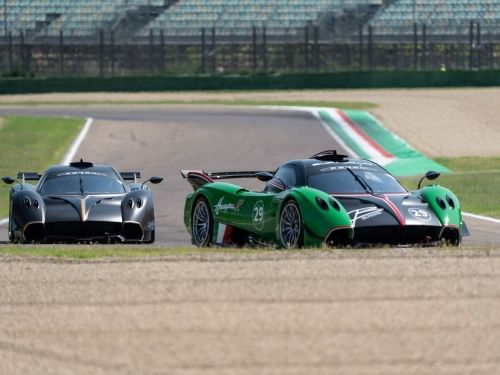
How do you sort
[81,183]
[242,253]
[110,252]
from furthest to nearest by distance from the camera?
[81,183], [110,252], [242,253]

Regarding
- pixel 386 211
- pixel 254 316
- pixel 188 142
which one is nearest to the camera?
pixel 254 316

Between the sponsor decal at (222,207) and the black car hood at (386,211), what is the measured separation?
1526mm

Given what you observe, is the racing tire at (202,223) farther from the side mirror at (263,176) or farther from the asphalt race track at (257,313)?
the asphalt race track at (257,313)

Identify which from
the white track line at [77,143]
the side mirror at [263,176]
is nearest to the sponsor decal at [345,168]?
the side mirror at [263,176]

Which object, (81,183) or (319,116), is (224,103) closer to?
(319,116)

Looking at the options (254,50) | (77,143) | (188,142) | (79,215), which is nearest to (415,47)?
(254,50)

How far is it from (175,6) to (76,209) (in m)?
50.2

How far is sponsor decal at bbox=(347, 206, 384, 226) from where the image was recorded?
42.5ft

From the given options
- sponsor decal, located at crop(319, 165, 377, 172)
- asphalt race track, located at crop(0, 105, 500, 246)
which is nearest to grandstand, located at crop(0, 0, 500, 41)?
asphalt race track, located at crop(0, 105, 500, 246)

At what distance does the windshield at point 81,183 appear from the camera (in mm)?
16281

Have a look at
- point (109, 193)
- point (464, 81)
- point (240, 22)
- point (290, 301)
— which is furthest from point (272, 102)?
point (290, 301)

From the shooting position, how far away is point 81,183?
54.0 ft

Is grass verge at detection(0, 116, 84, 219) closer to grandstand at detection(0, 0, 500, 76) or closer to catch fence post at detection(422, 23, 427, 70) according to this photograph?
A: grandstand at detection(0, 0, 500, 76)

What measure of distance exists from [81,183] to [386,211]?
4.92 m
